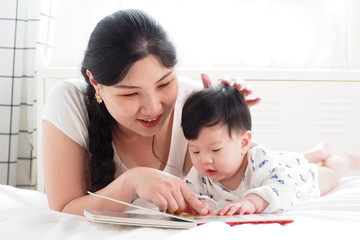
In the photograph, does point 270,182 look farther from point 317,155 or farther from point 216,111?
point 317,155

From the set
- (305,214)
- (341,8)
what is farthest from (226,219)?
(341,8)

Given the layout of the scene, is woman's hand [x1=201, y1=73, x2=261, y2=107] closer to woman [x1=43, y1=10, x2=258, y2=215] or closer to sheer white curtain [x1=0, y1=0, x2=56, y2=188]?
woman [x1=43, y1=10, x2=258, y2=215]

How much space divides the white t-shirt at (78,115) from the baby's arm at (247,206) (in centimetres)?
41

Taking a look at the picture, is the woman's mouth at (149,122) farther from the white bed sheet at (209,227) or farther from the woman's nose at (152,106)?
the white bed sheet at (209,227)

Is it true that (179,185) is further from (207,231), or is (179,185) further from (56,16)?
(56,16)

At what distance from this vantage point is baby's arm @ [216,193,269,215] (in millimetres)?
1346

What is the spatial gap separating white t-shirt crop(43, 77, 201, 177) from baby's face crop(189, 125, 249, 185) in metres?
0.19

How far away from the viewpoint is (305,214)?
4.60 ft

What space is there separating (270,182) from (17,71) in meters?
1.81

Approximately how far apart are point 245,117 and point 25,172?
5.64 feet

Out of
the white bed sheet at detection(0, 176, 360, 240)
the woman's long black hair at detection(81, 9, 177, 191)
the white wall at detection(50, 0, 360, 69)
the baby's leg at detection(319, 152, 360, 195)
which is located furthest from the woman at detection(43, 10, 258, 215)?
the white wall at detection(50, 0, 360, 69)

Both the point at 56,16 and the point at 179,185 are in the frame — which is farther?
the point at 56,16

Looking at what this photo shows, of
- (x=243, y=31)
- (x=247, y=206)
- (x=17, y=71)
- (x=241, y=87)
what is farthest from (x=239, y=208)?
(x=17, y=71)

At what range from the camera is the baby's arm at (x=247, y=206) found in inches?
53.0
